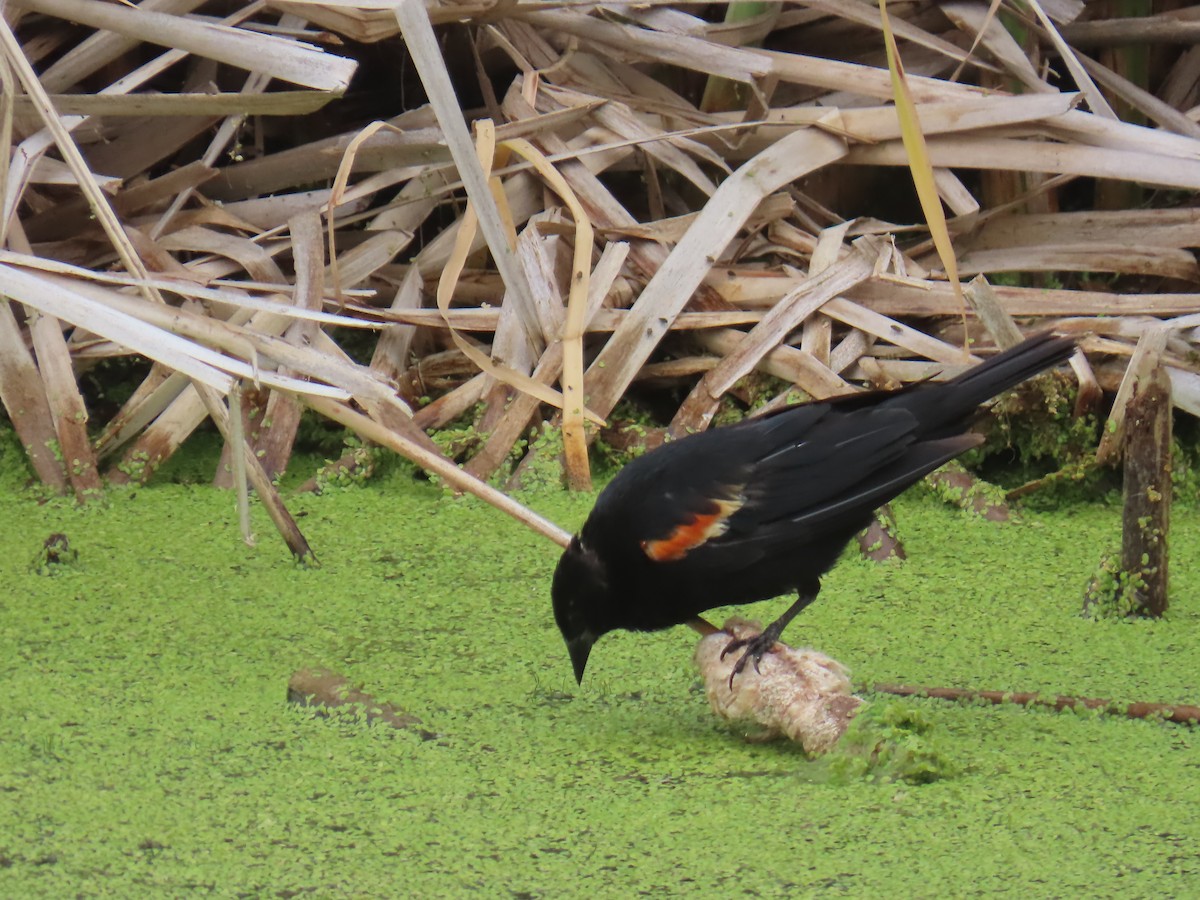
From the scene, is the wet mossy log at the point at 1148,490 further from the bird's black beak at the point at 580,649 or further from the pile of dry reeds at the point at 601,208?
the bird's black beak at the point at 580,649

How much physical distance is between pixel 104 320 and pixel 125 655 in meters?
0.74

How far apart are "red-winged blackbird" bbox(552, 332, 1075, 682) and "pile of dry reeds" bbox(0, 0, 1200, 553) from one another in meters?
1.01

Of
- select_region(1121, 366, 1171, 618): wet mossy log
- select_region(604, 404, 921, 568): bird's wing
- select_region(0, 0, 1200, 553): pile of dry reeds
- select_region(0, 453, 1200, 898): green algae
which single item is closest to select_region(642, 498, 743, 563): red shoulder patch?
select_region(604, 404, 921, 568): bird's wing

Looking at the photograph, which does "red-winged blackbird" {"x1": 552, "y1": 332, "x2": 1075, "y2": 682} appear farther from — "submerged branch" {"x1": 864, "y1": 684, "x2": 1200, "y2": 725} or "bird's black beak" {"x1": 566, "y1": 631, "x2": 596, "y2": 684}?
"submerged branch" {"x1": 864, "y1": 684, "x2": 1200, "y2": 725}

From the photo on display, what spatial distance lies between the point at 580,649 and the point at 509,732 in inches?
9.5

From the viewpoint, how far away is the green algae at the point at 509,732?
2.23m

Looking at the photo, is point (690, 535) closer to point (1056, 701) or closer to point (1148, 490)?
point (1056, 701)

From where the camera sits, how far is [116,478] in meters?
4.19

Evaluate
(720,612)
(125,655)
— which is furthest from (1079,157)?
(125,655)

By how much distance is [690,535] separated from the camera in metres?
2.79

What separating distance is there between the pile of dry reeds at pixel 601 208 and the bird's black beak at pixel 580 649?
1166 millimetres

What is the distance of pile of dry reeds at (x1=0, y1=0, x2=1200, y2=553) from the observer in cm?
408

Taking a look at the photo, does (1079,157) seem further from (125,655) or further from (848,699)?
(125,655)

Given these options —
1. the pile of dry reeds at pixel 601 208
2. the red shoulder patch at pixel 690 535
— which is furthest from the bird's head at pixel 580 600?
the pile of dry reeds at pixel 601 208
